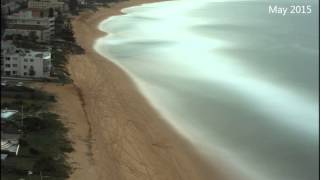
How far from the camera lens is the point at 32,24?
105 ft

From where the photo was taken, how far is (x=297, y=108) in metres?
20.4

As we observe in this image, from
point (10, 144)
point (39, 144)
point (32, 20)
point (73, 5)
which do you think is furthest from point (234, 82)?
point (73, 5)

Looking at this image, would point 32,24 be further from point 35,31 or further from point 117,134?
point 117,134

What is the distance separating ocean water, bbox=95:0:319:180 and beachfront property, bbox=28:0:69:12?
12.2 feet

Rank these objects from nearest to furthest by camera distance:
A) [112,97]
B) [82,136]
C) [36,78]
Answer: [82,136] < [112,97] < [36,78]

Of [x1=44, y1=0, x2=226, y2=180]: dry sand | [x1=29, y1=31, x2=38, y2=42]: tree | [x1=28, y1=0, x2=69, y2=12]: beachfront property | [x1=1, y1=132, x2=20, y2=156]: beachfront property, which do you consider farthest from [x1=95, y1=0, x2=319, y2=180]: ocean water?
[x1=1, y1=132, x2=20, y2=156]: beachfront property

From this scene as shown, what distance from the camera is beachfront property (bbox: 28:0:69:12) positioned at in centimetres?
Result: 4117

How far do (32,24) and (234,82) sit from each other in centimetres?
1352

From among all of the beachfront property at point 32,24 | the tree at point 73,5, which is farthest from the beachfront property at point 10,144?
the tree at point 73,5

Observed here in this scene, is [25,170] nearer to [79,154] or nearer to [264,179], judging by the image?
[79,154]

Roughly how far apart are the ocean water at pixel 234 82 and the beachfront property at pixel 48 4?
3704 mm

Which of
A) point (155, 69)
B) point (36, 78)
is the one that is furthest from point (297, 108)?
point (36, 78)

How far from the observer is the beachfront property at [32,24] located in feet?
98.6

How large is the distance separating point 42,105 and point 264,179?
876 centimetres
